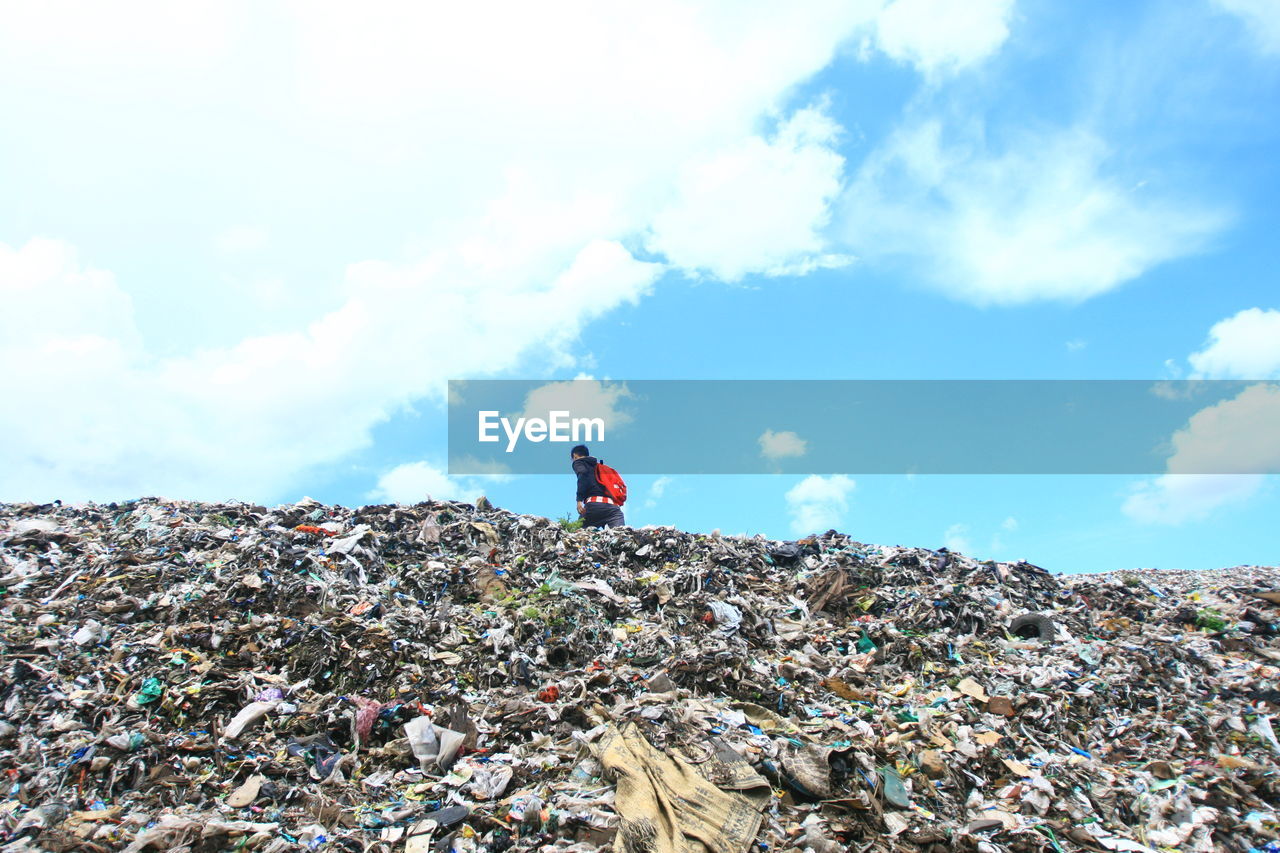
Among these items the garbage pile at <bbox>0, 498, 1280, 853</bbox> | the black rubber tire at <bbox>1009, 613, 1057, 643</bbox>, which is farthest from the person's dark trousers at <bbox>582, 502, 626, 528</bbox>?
the black rubber tire at <bbox>1009, 613, 1057, 643</bbox>

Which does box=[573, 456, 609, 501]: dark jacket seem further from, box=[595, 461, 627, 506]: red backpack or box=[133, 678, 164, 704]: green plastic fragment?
box=[133, 678, 164, 704]: green plastic fragment

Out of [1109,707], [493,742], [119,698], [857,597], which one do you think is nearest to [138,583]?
[119,698]

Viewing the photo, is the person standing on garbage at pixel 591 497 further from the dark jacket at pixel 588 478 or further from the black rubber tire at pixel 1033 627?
the black rubber tire at pixel 1033 627

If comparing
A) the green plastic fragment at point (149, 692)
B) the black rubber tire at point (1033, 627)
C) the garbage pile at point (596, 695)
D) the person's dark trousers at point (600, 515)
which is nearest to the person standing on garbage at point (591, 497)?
the person's dark trousers at point (600, 515)

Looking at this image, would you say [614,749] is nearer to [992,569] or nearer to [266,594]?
[266,594]

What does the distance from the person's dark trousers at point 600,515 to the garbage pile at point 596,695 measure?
177 cm

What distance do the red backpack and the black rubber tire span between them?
22.6 feet

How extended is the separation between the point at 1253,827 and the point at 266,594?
10.0m

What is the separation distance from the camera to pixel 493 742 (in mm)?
6680

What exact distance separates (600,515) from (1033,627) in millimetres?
7183

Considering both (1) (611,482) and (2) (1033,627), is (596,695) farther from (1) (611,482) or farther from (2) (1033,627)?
(1) (611,482)

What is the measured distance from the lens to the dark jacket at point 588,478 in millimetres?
13867

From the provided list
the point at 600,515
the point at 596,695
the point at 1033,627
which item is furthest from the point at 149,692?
the point at 1033,627

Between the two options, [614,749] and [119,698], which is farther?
[119,698]
